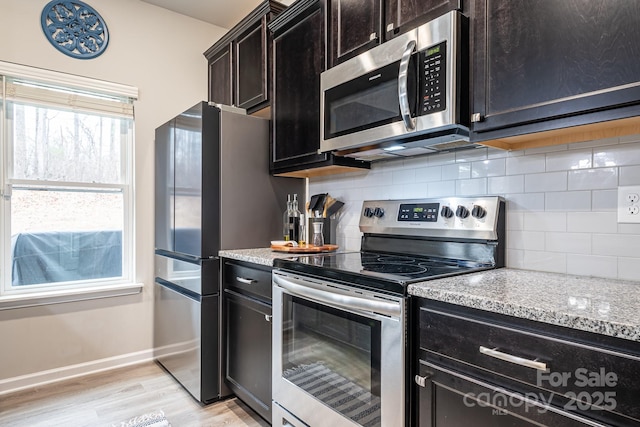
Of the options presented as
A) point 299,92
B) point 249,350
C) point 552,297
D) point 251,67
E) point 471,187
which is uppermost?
point 251,67

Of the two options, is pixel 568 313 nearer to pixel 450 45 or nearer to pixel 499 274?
pixel 499 274

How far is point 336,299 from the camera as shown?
136 centimetres

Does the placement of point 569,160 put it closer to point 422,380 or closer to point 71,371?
point 422,380

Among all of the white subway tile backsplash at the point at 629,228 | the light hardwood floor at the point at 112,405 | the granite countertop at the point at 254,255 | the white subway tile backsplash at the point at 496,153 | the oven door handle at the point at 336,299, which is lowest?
the light hardwood floor at the point at 112,405

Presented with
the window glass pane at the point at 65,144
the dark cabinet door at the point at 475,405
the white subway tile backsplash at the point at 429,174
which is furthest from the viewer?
the window glass pane at the point at 65,144

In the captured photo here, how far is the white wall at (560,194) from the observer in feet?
4.12

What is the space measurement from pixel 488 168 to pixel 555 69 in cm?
54

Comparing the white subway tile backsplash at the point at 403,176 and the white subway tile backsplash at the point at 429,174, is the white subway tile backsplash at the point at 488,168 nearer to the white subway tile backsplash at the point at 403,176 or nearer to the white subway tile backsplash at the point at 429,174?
the white subway tile backsplash at the point at 429,174

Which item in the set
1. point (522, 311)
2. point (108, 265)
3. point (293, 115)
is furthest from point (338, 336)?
point (108, 265)

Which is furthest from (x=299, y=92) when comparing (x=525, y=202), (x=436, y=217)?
(x=525, y=202)

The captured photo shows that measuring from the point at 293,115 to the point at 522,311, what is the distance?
1.67 m

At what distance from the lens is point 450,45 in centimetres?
134

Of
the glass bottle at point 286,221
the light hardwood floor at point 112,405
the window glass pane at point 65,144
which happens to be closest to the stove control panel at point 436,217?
the glass bottle at point 286,221

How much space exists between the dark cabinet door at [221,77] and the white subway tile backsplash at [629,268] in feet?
8.26
